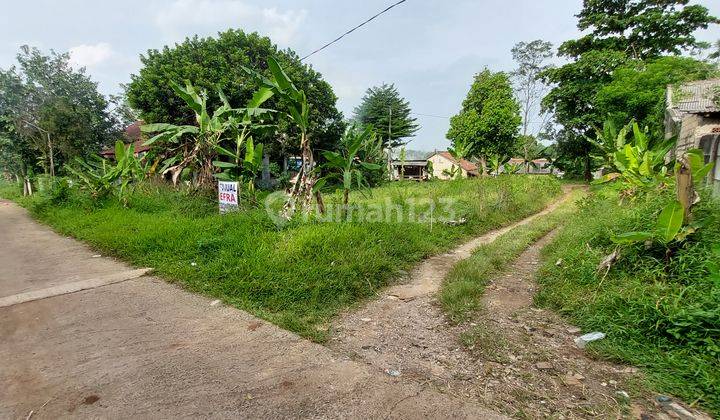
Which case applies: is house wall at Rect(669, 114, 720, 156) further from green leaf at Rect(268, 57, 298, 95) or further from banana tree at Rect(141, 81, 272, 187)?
banana tree at Rect(141, 81, 272, 187)

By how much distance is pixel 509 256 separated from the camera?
17.9ft

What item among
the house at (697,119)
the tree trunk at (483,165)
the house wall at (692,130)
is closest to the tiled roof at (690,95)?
the house at (697,119)

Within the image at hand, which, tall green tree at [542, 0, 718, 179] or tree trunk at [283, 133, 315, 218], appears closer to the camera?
tree trunk at [283, 133, 315, 218]

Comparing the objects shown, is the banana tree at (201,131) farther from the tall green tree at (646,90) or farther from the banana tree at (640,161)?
the tall green tree at (646,90)

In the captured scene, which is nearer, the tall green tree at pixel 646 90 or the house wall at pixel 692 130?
the house wall at pixel 692 130

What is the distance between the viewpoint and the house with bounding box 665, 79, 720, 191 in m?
5.79

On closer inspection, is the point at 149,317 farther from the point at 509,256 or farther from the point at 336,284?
the point at 509,256

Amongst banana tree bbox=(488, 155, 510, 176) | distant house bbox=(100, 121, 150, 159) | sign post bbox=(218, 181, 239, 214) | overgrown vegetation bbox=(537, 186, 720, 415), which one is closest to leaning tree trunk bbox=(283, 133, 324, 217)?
sign post bbox=(218, 181, 239, 214)

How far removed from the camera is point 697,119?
8.88 m

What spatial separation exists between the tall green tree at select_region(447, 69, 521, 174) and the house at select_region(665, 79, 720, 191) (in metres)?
8.49

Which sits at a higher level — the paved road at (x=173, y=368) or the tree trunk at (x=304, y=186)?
the tree trunk at (x=304, y=186)

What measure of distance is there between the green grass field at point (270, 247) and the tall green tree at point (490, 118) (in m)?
15.1

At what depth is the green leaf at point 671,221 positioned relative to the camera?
10.3 feet

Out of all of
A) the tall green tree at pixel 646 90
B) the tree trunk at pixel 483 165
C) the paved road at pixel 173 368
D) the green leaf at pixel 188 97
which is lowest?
the paved road at pixel 173 368
